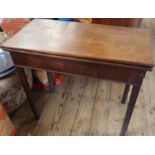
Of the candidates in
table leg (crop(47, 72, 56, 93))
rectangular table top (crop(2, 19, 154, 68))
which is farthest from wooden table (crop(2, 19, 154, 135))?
table leg (crop(47, 72, 56, 93))

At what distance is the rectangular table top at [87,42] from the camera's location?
851 millimetres

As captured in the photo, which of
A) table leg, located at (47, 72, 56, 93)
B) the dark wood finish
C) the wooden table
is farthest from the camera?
the dark wood finish

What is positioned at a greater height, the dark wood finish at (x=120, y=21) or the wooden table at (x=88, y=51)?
the wooden table at (x=88, y=51)

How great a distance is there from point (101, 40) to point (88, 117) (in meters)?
0.72

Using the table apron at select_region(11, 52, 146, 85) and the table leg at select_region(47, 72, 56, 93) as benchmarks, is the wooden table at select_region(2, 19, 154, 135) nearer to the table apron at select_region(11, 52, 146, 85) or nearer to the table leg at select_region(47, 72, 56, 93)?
the table apron at select_region(11, 52, 146, 85)

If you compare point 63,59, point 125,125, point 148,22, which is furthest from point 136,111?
point 148,22

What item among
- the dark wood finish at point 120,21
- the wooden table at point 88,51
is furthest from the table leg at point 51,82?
the dark wood finish at point 120,21

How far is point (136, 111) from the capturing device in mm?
1488

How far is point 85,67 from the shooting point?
0.90 metres

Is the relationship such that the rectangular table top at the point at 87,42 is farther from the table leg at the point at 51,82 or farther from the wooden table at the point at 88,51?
the table leg at the point at 51,82

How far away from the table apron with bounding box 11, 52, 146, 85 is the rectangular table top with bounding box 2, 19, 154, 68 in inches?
1.5

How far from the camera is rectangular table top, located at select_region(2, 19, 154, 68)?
851 mm
